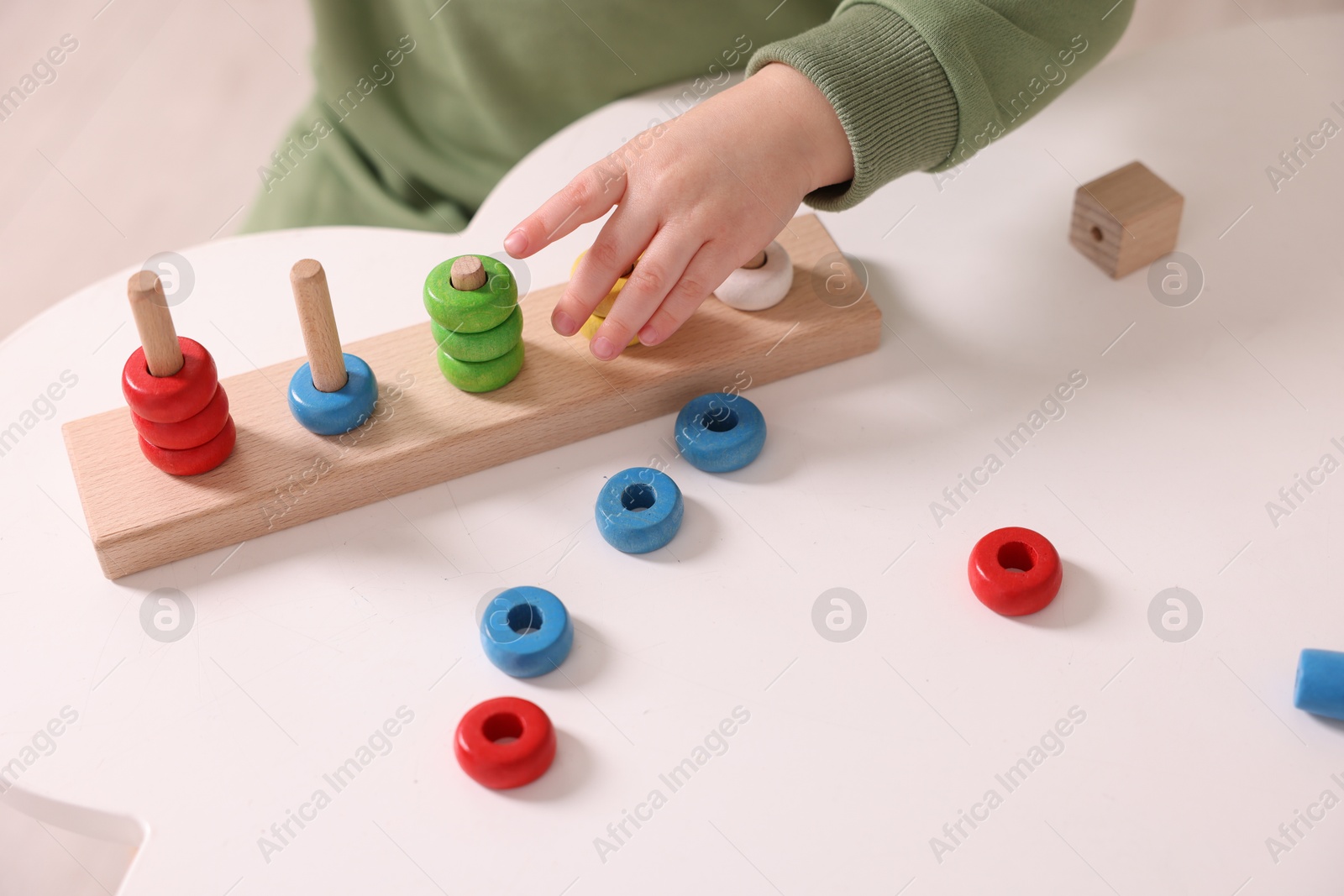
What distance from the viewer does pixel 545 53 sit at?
114cm

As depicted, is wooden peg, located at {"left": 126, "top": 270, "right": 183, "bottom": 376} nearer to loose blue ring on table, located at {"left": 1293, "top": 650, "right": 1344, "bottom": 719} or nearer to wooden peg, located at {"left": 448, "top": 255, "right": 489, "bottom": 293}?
wooden peg, located at {"left": 448, "top": 255, "right": 489, "bottom": 293}

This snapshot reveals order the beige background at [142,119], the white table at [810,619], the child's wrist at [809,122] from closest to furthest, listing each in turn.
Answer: the white table at [810,619] → the child's wrist at [809,122] → the beige background at [142,119]

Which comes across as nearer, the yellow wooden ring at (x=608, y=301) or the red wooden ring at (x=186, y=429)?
the red wooden ring at (x=186, y=429)

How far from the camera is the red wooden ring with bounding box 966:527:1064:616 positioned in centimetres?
75

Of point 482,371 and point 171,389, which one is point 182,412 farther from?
point 482,371

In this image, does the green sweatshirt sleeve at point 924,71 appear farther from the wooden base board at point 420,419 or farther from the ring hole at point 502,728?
the ring hole at point 502,728

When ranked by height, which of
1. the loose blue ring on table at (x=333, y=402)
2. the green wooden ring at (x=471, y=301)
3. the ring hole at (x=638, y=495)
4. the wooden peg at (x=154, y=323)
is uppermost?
the green wooden ring at (x=471, y=301)

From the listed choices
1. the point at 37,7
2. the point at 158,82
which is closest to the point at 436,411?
the point at 158,82

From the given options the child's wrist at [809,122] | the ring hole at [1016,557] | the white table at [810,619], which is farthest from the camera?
the child's wrist at [809,122]

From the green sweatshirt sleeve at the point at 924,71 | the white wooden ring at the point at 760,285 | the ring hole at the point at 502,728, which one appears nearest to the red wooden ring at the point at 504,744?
the ring hole at the point at 502,728

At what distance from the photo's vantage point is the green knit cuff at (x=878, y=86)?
887mm

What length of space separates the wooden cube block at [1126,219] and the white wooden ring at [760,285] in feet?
0.86

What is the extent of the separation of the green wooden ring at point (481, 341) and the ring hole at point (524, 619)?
19 cm

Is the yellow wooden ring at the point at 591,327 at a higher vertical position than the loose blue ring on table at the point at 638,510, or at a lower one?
higher
